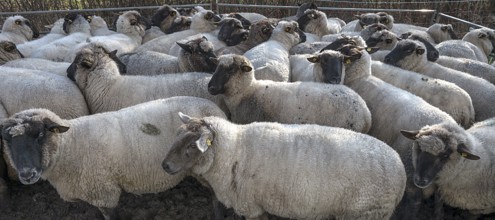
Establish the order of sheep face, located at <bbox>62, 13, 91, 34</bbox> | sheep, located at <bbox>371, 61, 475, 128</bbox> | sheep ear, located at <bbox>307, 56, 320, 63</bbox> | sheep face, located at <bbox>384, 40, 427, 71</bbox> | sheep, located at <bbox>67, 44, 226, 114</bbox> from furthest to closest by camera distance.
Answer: sheep face, located at <bbox>62, 13, 91, 34</bbox> < sheep face, located at <bbox>384, 40, 427, 71</bbox> < sheep ear, located at <bbox>307, 56, 320, 63</bbox> < sheep, located at <bbox>67, 44, 226, 114</bbox> < sheep, located at <bbox>371, 61, 475, 128</bbox>

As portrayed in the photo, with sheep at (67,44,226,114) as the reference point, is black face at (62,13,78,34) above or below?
above

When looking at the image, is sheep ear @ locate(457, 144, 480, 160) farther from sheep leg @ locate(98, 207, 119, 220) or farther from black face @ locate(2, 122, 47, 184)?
black face @ locate(2, 122, 47, 184)

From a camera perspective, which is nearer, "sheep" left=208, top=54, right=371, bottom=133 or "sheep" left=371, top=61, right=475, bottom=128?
"sheep" left=208, top=54, right=371, bottom=133

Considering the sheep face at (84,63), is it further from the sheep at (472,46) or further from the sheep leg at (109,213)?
the sheep at (472,46)

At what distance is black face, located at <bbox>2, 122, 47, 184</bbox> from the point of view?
327 cm

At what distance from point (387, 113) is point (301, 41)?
8.55ft

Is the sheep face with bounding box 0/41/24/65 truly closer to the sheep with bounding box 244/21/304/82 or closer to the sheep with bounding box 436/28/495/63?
the sheep with bounding box 244/21/304/82

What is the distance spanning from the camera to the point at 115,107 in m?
4.89

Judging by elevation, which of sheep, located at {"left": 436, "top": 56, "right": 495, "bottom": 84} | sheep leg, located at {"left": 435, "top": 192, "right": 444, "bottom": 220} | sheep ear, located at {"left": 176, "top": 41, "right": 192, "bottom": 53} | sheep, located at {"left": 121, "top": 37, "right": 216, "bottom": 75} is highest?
sheep ear, located at {"left": 176, "top": 41, "right": 192, "bottom": 53}

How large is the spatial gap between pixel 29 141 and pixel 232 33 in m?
4.13

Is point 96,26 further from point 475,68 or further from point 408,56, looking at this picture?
point 475,68

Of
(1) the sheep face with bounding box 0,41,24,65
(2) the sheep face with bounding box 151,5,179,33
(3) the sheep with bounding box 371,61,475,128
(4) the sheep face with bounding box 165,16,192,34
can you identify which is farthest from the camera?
(2) the sheep face with bounding box 151,5,179,33

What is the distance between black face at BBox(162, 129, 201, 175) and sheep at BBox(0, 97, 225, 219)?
597 millimetres

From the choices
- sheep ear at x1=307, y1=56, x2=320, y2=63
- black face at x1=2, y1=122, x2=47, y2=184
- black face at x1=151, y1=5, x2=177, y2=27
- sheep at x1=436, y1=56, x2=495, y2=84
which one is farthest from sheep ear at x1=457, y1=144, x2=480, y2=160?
black face at x1=151, y1=5, x2=177, y2=27
